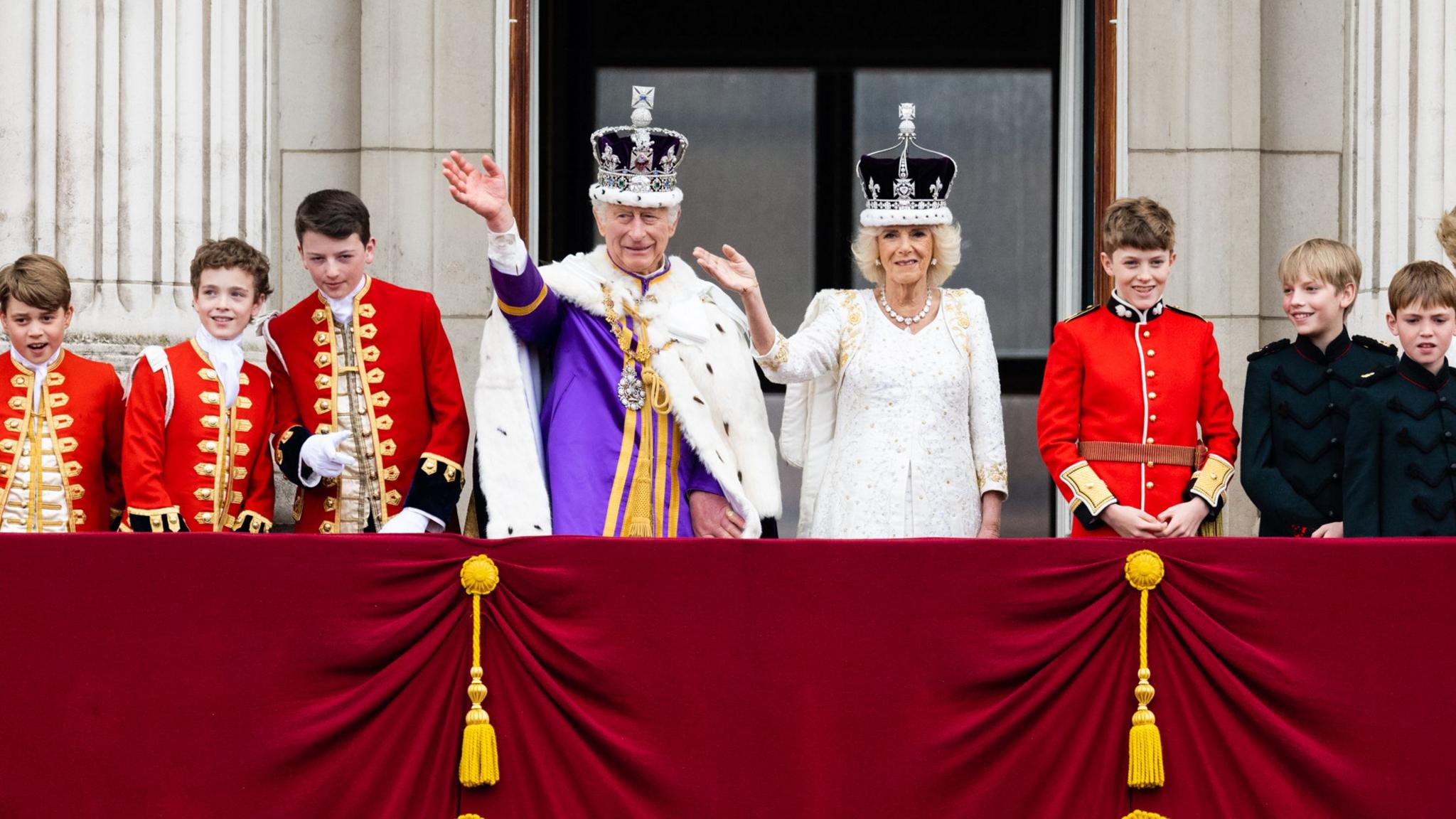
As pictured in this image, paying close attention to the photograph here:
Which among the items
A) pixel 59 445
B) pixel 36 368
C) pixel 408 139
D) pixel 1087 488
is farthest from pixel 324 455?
pixel 408 139

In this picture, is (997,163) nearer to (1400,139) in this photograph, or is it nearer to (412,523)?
(1400,139)

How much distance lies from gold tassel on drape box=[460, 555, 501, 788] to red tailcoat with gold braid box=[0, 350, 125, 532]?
1422mm

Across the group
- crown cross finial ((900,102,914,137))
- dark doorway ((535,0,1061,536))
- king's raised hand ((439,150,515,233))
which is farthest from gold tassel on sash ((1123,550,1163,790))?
dark doorway ((535,0,1061,536))

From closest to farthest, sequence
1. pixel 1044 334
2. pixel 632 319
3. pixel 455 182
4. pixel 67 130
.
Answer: pixel 455 182, pixel 632 319, pixel 67 130, pixel 1044 334

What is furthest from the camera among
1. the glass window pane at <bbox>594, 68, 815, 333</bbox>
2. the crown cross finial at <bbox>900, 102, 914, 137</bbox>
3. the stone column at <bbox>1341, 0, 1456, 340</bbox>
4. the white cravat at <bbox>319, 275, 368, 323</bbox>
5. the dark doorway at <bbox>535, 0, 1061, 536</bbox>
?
the glass window pane at <bbox>594, 68, 815, 333</bbox>

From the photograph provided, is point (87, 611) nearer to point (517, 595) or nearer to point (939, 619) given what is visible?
point (517, 595)

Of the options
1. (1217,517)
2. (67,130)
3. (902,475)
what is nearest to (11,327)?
(67,130)

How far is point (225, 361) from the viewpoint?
5484 millimetres

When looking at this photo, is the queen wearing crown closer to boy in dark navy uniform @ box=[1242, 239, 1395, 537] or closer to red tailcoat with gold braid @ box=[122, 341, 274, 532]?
boy in dark navy uniform @ box=[1242, 239, 1395, 537]

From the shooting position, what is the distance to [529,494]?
525 cm

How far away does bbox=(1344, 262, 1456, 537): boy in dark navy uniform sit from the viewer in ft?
16.4

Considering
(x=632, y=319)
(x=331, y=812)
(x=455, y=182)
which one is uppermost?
(x=455, y=182)

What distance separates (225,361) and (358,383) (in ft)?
1.33

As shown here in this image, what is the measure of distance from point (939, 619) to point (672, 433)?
115 centimetres
